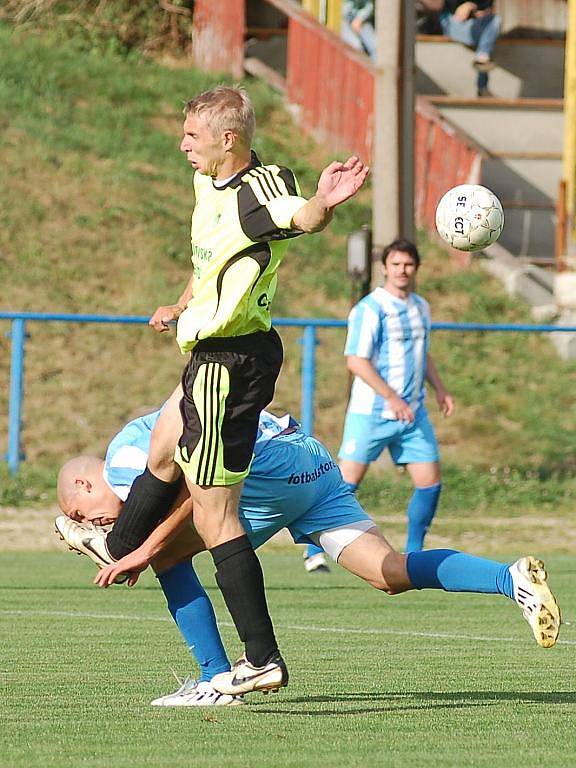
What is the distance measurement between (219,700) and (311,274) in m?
13.9

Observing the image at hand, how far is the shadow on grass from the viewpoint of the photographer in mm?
5547

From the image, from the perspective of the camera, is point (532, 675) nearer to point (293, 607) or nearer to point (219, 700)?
point (219, 700)

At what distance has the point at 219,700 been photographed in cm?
569

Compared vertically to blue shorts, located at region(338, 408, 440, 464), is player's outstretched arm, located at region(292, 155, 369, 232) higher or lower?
higher

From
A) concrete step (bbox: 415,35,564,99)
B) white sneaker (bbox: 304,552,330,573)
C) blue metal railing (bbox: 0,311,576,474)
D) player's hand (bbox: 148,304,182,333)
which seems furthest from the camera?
concrete step (bbox: 415,35,564,99)

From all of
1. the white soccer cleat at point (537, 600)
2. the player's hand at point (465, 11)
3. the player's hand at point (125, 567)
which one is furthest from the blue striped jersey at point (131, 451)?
the player's hand at point (465, 11)

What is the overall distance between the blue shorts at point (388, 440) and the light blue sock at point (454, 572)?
538 centimetres

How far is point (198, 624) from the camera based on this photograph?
5801mm

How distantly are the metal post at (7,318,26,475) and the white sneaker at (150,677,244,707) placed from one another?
939 cm

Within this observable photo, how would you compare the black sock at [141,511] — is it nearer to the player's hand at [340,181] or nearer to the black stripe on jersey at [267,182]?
the black stripe on jersey at [267,182]

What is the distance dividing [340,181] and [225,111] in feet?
1.97

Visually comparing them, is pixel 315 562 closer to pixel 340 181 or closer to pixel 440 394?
pixel 440 394

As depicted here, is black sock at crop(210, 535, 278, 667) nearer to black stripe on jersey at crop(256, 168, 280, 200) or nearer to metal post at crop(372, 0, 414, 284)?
black stripe on jersey at crop(256, 168, 280, 200)

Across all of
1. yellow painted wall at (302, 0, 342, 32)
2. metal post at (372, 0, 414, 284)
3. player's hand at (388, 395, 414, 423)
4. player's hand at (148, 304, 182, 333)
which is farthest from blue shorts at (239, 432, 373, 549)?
yellow painted wall at (302, 0, 342, 32)
